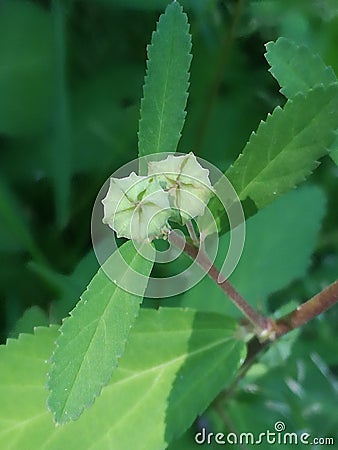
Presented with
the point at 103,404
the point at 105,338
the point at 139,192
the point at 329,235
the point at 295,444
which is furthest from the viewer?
the point at 329,235

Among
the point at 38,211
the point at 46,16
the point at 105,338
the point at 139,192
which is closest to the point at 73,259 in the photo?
the point at 38,211

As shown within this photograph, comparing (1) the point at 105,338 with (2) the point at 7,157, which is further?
(2) the point at 7,157

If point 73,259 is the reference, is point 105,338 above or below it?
below

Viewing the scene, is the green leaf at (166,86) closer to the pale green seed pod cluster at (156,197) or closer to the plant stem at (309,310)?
the pale green seed pod cluster at (156,197)

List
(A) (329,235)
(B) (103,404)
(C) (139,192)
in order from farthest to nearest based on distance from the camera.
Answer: (A) (329,235)
(B) (103,404)
(C) (139,192)

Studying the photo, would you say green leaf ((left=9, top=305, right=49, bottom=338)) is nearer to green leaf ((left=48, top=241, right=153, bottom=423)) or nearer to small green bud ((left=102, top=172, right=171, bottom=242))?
green leaf ((left=48, top=241, right=153, bottom=423))

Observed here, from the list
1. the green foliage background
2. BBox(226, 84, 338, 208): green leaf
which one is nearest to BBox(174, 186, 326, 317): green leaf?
the green foliage background

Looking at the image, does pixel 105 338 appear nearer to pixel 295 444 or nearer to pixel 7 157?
pixel 295 444
